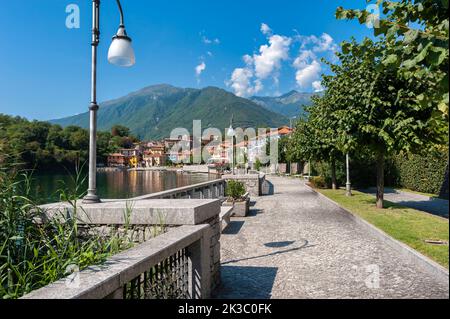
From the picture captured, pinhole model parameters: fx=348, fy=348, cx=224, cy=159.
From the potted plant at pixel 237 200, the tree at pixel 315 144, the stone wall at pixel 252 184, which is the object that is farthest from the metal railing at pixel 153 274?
the stone wall at pixel 252 184

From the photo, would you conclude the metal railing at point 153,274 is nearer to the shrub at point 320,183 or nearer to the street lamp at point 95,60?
the street lamp at point 95,60

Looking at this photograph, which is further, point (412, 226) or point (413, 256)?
point (412, 226)

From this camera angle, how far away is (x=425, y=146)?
11.9 meters

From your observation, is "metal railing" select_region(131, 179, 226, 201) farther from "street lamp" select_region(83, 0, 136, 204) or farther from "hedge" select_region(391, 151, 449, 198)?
"hedge" select_region(391, 151, 449, 198)

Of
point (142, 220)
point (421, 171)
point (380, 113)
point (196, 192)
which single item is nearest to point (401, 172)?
point (421, 171)

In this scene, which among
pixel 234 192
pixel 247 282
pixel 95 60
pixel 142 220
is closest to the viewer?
pixel 142 220

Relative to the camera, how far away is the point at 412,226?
9.34m

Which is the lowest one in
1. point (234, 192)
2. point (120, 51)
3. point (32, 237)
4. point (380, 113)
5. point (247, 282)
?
point (247, 282)

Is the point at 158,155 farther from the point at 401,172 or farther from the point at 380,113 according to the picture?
the point at 380,113

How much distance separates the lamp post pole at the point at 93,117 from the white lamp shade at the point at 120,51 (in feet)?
1.52

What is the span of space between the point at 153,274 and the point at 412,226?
8.00m

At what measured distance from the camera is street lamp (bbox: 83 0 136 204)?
5809 mm

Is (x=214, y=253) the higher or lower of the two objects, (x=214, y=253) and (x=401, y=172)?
the lower

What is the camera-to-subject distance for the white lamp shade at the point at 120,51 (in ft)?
19.5
